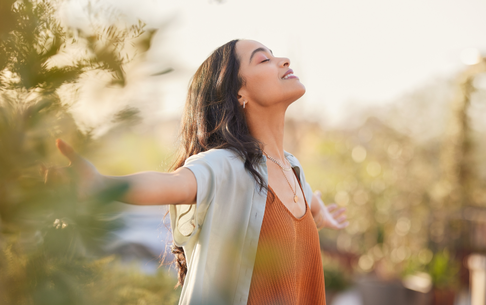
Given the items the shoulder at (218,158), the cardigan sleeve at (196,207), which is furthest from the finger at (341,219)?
the cardigan sleeve at (196,207)

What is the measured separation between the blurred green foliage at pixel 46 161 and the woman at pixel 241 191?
315 millimetres

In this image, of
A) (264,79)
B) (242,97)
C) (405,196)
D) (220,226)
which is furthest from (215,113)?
(405,196)

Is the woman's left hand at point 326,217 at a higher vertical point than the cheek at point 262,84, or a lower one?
lower

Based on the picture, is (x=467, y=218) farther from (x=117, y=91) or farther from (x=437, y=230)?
(x=117, y=91)

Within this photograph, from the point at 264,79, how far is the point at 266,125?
0.58ft

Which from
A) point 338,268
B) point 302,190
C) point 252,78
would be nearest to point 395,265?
point 338,268

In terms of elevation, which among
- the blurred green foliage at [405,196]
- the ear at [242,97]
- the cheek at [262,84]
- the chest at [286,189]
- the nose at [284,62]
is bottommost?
the blurred green foliage at [405,196]

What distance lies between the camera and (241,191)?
126 cm

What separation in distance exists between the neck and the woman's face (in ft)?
0.13

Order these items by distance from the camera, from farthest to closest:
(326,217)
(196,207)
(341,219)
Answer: (341,219) < (326,217) < (196,207)

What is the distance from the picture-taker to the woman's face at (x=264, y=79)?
4.76 ft

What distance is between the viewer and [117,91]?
1.54 feet

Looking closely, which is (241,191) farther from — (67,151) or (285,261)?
(67,151)

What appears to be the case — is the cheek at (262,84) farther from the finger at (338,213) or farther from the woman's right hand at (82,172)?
the woman's right hand at (82,172)
